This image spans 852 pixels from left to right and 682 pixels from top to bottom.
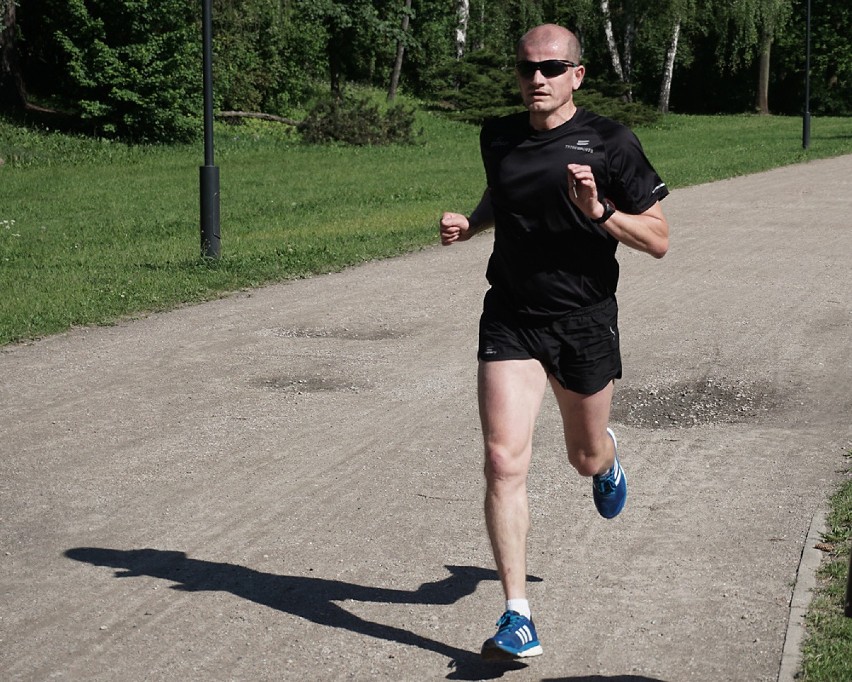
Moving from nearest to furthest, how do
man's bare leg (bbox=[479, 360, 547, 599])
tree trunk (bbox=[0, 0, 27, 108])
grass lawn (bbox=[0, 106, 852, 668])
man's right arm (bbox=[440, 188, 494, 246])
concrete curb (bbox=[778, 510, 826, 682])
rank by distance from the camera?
concrete curb (bbox=[778, 510, 826, 682]) → man's bare leg (bbox=[479, 360, 547, 599]) → man's right arm (bbox=[440, 188, 494, 246]) → grass lawn (bbox=[0, 106, 852, 668]) → tree trunk (bbox=[0, 0, 27, 108])

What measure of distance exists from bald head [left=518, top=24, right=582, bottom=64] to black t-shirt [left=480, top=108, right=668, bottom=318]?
0.72 feet

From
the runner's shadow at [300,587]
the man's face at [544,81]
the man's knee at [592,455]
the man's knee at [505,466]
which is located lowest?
the runner's shadow at [300,587]

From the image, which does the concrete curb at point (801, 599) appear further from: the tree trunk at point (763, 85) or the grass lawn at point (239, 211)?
the tree trunk at point (763, 85)

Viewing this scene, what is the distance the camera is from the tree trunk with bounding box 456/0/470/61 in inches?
2035

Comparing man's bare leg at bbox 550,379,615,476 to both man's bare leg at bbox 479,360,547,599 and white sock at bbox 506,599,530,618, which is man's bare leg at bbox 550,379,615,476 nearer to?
man's bare leg at bbox 479,360,547,599

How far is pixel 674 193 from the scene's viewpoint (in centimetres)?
2192

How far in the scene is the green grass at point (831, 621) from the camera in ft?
14.0

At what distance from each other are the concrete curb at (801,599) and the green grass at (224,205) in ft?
21.9

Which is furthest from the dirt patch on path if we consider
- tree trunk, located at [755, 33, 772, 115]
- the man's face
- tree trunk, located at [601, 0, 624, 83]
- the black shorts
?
tree trunk, located at [755, 33, 772, 115]

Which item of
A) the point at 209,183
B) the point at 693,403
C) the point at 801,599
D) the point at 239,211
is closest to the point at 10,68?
the point at 239,211

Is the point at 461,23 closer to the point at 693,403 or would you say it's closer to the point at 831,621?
the point at 693,403

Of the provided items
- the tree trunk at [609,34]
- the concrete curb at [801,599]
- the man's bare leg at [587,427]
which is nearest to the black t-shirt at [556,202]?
the man's bare leg at [587,427]

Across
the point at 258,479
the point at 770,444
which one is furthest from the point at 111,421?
the point at 770,444

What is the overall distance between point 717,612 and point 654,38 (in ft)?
166
